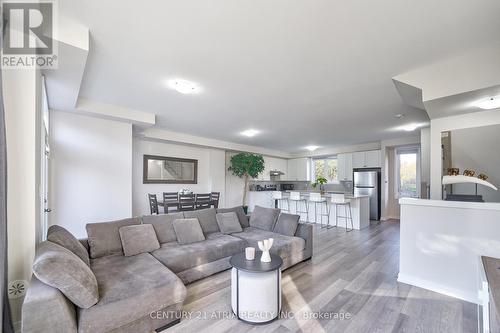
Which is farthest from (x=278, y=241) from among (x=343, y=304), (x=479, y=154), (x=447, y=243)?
(x=479, y=154)

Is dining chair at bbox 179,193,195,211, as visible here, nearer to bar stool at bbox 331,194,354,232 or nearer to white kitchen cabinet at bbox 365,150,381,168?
bar stool at bbox 331,194,354,232

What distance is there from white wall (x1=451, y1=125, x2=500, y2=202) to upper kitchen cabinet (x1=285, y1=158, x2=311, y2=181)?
586 centimetres

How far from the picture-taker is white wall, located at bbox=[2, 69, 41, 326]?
67.4 inches

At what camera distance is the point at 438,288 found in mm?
2613

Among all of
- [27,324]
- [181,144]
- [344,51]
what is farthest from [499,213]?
[181,144]

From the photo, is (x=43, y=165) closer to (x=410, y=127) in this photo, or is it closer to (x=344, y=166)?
(x=410, y=127)

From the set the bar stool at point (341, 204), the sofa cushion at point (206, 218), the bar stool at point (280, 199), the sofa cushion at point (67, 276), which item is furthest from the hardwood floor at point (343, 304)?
the bar stool at point (280, 199)

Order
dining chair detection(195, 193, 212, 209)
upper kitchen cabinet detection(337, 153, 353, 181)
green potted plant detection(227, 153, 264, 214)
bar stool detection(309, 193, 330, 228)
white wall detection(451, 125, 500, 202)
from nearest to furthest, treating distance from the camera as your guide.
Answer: white wall detection(451, 125, 500, 202) < dining chair detection(195, 193, 212, 209) < bar stool detection(309, 193, 330, 228) < green potted plant detection(227, 153, 264, 214) < upper kitchen cabinet detection(337, 153, 353, 181)

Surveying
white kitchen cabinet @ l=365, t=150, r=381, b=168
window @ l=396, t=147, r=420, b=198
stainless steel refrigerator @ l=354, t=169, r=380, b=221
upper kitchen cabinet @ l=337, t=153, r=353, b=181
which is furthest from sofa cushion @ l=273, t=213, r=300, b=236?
window @ l=396, t=147, r=420, b=198

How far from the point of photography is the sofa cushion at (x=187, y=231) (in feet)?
10.3

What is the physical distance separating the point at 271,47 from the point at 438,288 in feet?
11.1

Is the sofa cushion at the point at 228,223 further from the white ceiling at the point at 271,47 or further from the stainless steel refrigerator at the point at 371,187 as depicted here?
the stainless steel refrigerator at the point at 371,187

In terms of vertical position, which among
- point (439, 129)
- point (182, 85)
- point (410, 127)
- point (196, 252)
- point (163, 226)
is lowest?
point (196, 252)

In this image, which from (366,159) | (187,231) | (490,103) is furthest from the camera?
(366,159)
